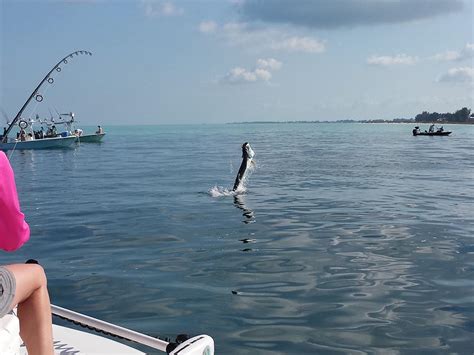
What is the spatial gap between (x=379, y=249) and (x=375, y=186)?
432 inches

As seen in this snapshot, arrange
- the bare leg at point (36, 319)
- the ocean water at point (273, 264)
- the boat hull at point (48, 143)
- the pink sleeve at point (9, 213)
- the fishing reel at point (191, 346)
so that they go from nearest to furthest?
the pink sleeve at point (9, 213) → the bare leg at point (36, 319) → the fishing reel at point (191, 346) → the ocean water at point (273, 264) → the boat hull at point (48, 143)

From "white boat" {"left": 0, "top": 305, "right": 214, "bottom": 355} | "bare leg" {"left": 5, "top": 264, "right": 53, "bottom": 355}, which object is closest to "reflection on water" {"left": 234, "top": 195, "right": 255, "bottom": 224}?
"white boat" {"left": 0, "top": 305, "right": 214, "bottom": 355}

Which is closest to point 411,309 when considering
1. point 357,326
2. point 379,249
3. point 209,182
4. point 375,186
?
point 357,326

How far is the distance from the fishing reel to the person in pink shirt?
94cm

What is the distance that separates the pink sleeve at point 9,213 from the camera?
10.0 ft

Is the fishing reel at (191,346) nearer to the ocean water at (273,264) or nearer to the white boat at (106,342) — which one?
the white boat at (106,342)

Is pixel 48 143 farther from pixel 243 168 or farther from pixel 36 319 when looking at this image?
pixel 36 319

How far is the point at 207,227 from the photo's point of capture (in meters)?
12.6

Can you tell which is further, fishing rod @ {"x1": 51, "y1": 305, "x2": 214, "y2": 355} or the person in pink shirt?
fishing rod @ {"x1": 51, "y1": 305, "x2": 214, "y2": 355}

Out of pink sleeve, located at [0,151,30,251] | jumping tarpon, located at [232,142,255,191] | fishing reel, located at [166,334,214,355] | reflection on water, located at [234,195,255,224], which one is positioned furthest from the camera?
jumping tarpon, located at [232,142,255,191]

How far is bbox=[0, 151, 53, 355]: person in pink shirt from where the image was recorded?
10.2 ft

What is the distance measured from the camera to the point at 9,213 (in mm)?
3141

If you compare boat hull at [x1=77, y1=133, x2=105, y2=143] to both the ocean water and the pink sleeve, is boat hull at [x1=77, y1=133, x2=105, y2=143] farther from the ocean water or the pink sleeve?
the pink sleeve

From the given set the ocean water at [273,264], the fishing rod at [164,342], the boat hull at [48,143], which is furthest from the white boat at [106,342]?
the boat hull at [48,143]
